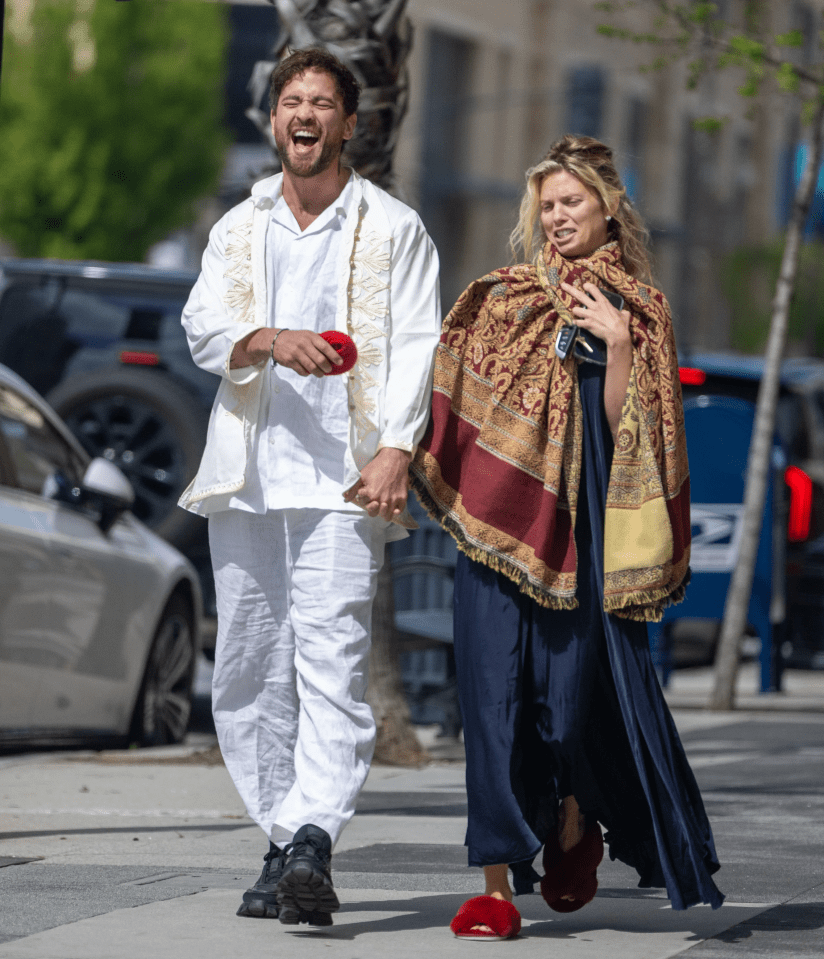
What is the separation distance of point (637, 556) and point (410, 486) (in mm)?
571

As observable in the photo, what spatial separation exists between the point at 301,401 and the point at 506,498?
0.53 meters

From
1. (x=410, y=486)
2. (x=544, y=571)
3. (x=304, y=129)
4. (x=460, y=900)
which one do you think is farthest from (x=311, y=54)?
(x=460, y=900)

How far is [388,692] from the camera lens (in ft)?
26.5

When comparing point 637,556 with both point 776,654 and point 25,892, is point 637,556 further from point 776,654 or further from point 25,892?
point 776,654

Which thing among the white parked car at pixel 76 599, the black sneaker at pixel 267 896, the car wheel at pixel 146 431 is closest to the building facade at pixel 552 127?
the car wheel at pixel 146 431

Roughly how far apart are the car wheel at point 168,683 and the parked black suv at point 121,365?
2.47 ft

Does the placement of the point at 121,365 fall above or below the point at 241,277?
above

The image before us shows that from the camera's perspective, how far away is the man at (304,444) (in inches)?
180

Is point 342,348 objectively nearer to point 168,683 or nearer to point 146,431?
point 168,683

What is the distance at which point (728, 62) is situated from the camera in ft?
34.3

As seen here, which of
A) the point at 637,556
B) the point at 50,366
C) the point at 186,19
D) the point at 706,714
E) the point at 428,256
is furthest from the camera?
the point at 186,19

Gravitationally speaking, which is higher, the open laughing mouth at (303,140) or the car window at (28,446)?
the open laughing mouth at (303,140)

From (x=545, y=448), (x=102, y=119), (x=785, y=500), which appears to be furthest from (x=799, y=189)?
(x=102, y=119)

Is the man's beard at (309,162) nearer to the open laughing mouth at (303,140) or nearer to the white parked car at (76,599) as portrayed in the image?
the open laughing mouth at (303,140)
